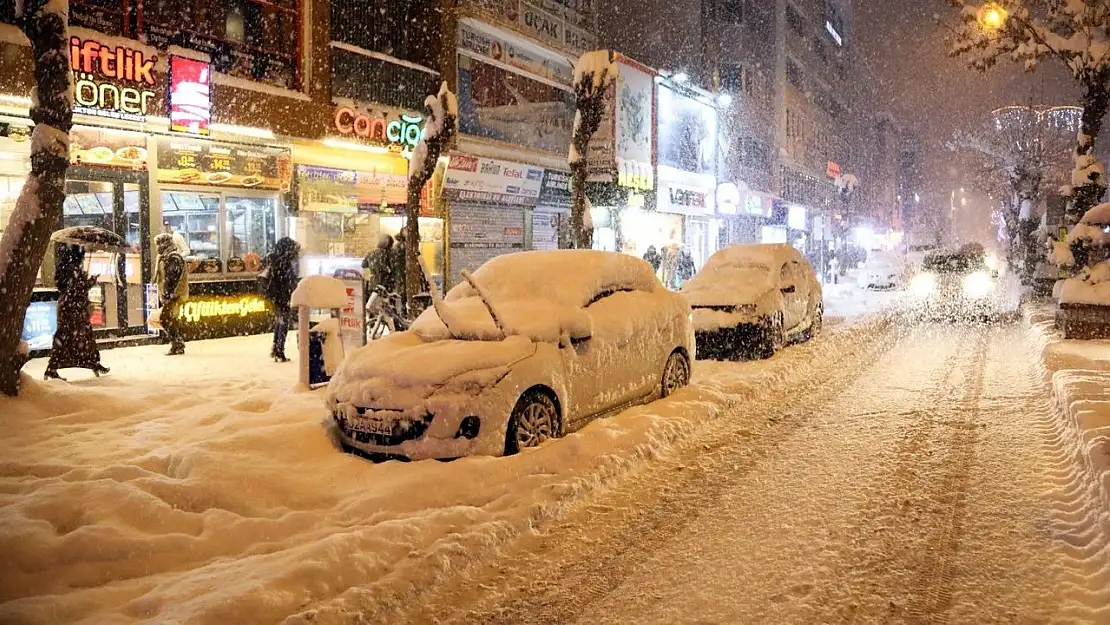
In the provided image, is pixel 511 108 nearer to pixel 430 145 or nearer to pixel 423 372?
pixel 430 145

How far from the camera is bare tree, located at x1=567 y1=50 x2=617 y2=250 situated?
14.8m

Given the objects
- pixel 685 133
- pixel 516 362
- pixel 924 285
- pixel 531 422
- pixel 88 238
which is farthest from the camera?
pixel 685 133

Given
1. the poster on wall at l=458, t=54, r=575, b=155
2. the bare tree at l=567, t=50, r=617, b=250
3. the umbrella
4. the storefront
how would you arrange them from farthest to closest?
the poster on wall at l=458, t=54, r=575, b=155, the storefront, the bare tree at l=567, t=50, r=617, b=250, the umbrella

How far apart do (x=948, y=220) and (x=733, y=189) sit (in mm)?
123218

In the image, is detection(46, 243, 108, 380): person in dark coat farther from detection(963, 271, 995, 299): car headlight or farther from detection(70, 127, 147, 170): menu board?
detection(963, 271, 995, 299): car headlight

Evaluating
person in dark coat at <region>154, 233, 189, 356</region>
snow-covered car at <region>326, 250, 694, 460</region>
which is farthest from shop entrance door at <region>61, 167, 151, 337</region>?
snow-covered car at <region>326, 250, 694, 460</region>

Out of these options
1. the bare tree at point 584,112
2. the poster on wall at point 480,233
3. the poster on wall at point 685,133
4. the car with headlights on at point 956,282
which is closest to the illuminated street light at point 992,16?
the bare tree at point 584,112

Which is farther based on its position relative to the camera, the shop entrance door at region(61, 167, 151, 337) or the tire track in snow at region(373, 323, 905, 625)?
the shop entrance door at region(61, 167, 151, 337)

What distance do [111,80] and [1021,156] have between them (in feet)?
138

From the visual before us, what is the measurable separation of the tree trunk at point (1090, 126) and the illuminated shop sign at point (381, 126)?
14135 millimetres

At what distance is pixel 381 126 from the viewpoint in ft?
59.3

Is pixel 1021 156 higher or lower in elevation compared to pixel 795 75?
lower

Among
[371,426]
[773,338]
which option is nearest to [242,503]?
[371,426]

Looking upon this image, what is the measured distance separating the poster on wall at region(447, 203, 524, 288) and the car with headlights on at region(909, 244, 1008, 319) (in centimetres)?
1154
